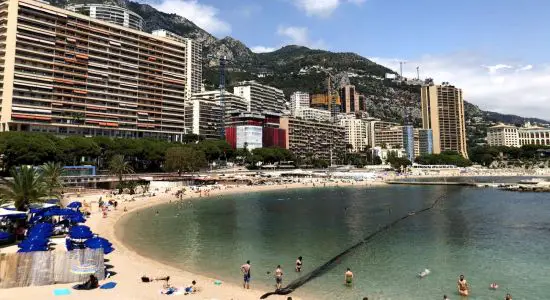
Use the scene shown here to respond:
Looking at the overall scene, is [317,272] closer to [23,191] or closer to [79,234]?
[79,234]

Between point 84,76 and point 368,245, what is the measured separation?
372 feet

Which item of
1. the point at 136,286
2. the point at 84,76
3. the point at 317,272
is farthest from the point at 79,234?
the point at 84,76

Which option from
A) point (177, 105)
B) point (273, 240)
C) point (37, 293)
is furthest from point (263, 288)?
point (177, 105)

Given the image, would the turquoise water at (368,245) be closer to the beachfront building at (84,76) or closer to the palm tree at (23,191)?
the palm tree at (23,191)

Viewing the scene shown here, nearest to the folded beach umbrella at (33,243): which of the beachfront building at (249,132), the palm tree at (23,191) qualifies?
the palm tree at (23,191)

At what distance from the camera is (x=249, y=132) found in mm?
187000

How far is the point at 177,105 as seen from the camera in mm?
150250

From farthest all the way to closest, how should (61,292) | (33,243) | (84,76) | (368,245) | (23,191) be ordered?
(84,76) → (368,245) → (23,191) → (33,243) → (61,292)

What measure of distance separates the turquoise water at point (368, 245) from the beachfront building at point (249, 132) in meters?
122

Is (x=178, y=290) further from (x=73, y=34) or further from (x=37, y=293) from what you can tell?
(x=73, y=34)

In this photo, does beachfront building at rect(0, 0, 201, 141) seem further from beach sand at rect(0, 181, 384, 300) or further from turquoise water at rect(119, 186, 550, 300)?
beach sand at rect(0, 181, 384, 300)

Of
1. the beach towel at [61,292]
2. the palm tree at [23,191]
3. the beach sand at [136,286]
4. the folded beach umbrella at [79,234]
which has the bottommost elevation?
the beach sand at [136,286]

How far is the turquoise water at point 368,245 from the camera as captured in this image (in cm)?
2486

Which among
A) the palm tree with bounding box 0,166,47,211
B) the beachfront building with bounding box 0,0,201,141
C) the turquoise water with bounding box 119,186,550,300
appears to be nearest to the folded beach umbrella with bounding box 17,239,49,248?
the turquoise water with bounding box 119,186,550,300
